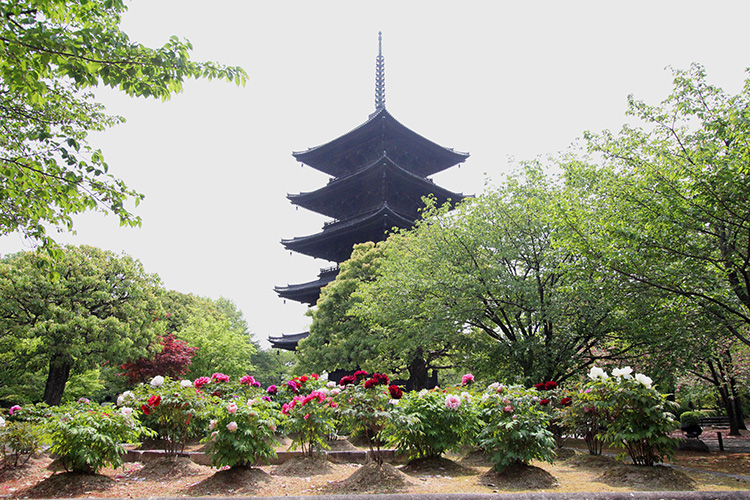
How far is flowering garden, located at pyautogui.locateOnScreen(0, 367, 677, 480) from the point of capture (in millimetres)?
5508

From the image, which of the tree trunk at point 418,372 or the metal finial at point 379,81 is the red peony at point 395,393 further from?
the metal finial at point 379,81

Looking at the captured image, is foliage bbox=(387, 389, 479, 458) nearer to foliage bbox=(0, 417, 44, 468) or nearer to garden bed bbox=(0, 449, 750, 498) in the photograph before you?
garden bed bbox=(0, 449, 750, 498)

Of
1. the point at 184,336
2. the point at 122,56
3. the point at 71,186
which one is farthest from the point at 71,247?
the point at 122,56

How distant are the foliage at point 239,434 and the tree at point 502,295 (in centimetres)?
638

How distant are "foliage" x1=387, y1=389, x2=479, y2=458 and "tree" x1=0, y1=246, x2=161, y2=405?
631 inches

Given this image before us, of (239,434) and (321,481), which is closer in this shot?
(239,434)

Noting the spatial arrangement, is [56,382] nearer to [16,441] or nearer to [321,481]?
[16,441]

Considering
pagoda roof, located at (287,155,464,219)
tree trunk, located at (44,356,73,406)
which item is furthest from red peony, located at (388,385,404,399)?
pagoda roof, located at (287,155,464,219)

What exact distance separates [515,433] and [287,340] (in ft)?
73.5

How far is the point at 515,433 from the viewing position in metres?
5.64

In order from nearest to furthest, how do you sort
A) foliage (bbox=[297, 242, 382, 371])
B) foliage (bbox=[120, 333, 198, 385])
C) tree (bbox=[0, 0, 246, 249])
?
tree (bbox=[0, 0, 246, 249]), foliage (bbox=[297, 242, 382, 371]), foliage (bbox=[120, 333, 198, 385])

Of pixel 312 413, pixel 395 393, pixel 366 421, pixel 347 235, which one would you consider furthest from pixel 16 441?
pixel 347 235

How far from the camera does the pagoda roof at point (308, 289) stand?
84.7 ft

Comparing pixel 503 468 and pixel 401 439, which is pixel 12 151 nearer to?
pixel 401 439
